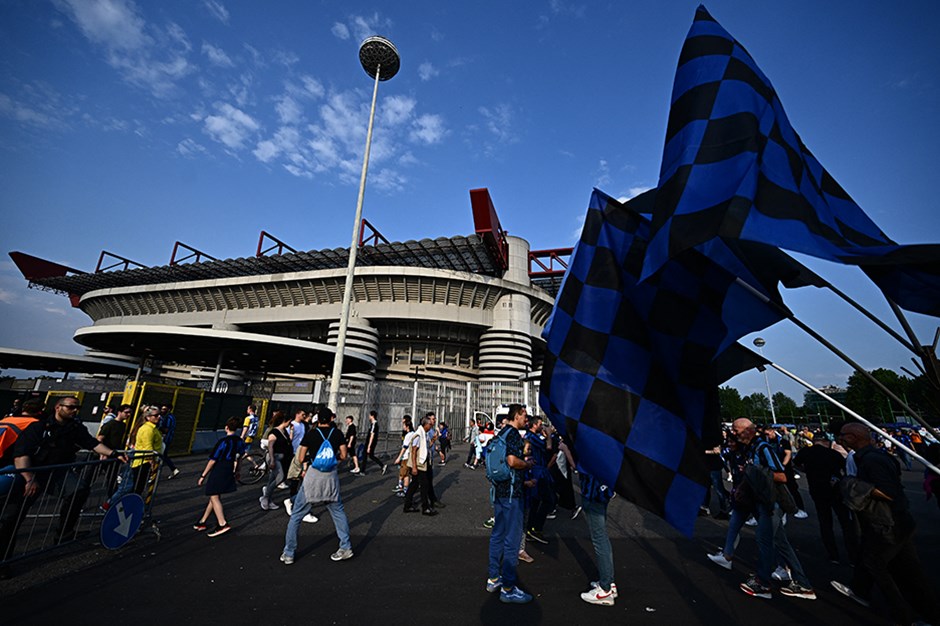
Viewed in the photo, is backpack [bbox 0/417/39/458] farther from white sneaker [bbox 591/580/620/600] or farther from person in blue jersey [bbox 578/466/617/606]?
white sneaker [bbox 591/580/620/600]

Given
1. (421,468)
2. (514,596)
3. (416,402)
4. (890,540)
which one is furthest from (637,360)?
(416,402)

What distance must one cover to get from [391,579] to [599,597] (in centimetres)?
219

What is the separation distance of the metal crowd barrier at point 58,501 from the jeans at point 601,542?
5799 mm

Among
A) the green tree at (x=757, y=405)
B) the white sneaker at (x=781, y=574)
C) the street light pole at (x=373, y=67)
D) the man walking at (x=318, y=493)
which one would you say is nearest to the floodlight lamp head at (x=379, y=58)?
the street light pole at (x=373, y=67)

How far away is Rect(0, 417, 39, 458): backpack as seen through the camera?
4.46 meters

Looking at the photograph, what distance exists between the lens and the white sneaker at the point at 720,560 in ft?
16.1

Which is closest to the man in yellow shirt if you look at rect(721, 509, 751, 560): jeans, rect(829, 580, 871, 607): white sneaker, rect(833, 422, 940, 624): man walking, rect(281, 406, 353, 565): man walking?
rect(281, 406, 353, 565): man walking

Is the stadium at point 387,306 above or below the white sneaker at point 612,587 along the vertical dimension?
above

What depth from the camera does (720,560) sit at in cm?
495

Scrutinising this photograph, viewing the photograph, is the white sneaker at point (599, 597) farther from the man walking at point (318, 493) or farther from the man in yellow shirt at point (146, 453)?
the man in yellow shirt at point (146, 453)

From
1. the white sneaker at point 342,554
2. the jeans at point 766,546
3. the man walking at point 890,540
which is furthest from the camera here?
the white sneaker at point 342,554

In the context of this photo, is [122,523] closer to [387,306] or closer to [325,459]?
[325,459]

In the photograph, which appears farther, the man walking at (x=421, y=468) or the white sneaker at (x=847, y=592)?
the man walking at (x=421, y=468)

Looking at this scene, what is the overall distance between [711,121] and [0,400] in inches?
916
